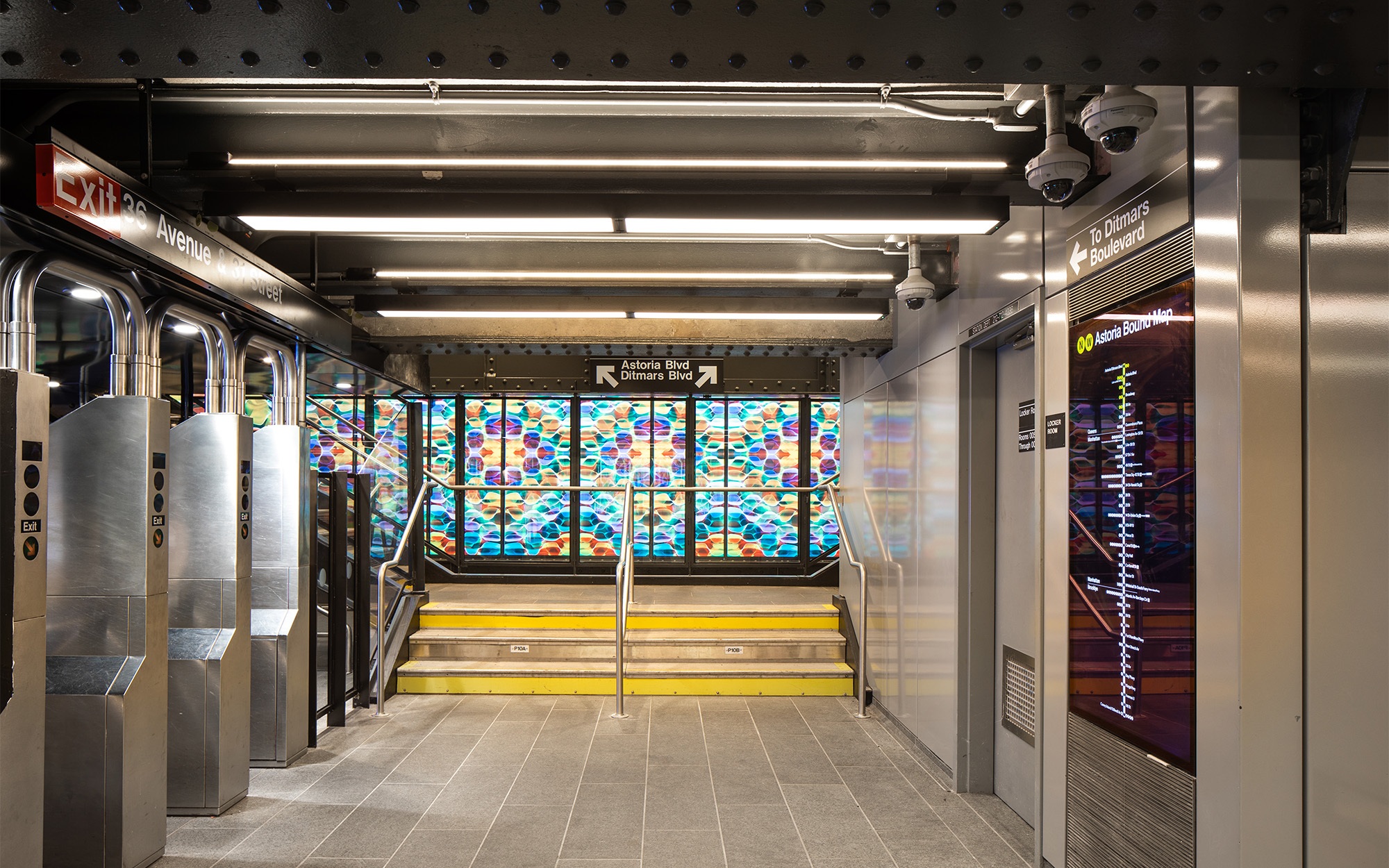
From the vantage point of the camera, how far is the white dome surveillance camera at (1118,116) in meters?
2.19

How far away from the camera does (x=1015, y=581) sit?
4.23 metres

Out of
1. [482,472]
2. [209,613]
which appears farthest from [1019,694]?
[482,472]

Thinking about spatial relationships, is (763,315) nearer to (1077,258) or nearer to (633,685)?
(1077,258)

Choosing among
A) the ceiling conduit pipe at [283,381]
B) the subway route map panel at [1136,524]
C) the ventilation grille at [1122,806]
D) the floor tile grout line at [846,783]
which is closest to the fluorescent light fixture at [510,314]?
the ceiling conduit pipe at [283,381]

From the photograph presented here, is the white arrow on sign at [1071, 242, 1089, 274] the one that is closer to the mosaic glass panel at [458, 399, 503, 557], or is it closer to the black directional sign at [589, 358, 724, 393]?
the black directional sign at [589, 358, 724, 393]

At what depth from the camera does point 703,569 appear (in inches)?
373

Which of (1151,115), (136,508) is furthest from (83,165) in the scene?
(1151,115)

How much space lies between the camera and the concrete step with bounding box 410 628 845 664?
6871 mm

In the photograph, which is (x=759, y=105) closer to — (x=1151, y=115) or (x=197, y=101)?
(x=1151, y=115)

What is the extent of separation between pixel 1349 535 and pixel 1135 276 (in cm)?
95

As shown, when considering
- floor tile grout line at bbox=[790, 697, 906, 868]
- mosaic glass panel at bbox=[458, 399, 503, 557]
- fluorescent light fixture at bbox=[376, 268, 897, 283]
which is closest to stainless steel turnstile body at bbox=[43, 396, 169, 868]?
fluorescent light fixture at bbox=[376, 268, 897, 283]

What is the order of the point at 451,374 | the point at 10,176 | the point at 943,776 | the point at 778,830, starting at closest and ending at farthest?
the point at 10,176, the point at 778,830, the point at 943,776, the point at 451,374

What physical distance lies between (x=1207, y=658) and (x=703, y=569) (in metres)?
7.32

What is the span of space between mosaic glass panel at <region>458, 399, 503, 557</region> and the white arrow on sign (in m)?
7.23
